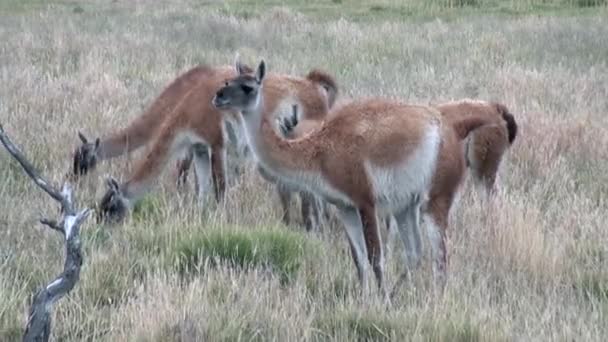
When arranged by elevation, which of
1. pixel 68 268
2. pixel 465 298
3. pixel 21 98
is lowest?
pixel 465 298

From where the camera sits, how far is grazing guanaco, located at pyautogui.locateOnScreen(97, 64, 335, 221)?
9570 mm

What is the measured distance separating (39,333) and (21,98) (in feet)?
27.6

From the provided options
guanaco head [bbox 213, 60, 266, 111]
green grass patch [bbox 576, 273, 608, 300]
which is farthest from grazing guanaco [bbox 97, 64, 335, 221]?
green grass patch [bbox 576, 273, 608, 300]

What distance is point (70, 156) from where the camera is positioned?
10.8 meters

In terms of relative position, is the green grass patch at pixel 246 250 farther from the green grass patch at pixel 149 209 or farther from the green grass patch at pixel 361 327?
the green grass patch at pixel 149 209

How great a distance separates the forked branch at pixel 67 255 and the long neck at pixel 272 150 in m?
2.23

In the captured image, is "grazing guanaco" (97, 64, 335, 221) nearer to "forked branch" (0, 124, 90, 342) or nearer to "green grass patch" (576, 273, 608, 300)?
"green grass patch" (576, 273, 608, 300)

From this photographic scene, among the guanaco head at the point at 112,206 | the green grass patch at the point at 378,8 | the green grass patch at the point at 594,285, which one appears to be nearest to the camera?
the green grass patch at the point at 594,285

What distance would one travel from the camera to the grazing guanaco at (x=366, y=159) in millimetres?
7352

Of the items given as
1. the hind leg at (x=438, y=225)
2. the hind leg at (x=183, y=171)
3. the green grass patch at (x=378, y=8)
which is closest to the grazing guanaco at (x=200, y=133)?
the hind leg at (x=183, y=171)

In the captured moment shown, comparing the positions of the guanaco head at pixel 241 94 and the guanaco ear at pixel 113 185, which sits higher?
the guanaco head at pixel 241 94

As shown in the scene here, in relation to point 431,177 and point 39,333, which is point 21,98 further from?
point 39,333

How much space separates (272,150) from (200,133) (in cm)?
255

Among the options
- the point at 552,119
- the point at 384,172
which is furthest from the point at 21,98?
the point at 384,172
